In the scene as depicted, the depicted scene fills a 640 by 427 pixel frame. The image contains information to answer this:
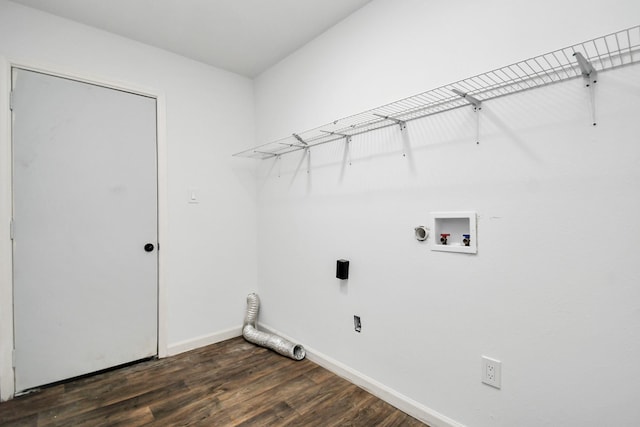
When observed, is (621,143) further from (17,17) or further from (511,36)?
(17,17)

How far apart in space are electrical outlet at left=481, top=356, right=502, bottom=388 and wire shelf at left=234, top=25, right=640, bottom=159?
4.15 feet

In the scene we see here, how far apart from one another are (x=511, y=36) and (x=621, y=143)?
0.66 m

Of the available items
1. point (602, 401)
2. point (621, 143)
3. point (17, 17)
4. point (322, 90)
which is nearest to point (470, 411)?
point (602, 401)

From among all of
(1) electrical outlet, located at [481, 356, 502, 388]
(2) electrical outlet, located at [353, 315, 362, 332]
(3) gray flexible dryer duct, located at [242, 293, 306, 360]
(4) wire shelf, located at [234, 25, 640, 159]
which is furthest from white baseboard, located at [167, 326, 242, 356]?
(1) electrical outlet, located at [481, 356, 502, 388]

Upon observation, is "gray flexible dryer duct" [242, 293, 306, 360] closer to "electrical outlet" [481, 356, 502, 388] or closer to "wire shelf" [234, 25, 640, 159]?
"electrical outlet" [481, 356, 502, 388]

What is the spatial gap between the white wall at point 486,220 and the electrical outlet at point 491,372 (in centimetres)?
3

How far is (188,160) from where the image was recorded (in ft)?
9.01

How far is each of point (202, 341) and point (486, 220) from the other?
101 inches

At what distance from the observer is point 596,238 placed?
1.19 metres

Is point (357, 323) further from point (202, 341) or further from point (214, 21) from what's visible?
point (214, 21)

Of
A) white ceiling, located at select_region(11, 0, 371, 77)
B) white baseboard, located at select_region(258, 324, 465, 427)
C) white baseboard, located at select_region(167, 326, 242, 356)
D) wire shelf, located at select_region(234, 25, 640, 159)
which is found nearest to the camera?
wire shelf, located at select_region(234, 25, 640, 159)

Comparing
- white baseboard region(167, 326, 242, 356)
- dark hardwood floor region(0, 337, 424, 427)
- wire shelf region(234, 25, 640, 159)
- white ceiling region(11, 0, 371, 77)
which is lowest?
dark hardwood floor region(0, 337, 424, 427)

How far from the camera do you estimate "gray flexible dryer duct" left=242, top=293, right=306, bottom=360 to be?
8.25ft

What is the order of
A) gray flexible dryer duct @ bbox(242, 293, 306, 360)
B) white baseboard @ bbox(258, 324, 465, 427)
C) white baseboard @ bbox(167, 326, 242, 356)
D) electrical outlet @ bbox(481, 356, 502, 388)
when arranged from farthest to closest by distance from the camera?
1. white baseboard @ bbox(167, 326, 242, 356)
2. gray flexible dryer duct @ bbox(242, 293, 306, 360)
3. white baseboard @ bbox(258, 324, 465, 427)
4. electrical outlet @ bbox(481, 356, 502, 388)
